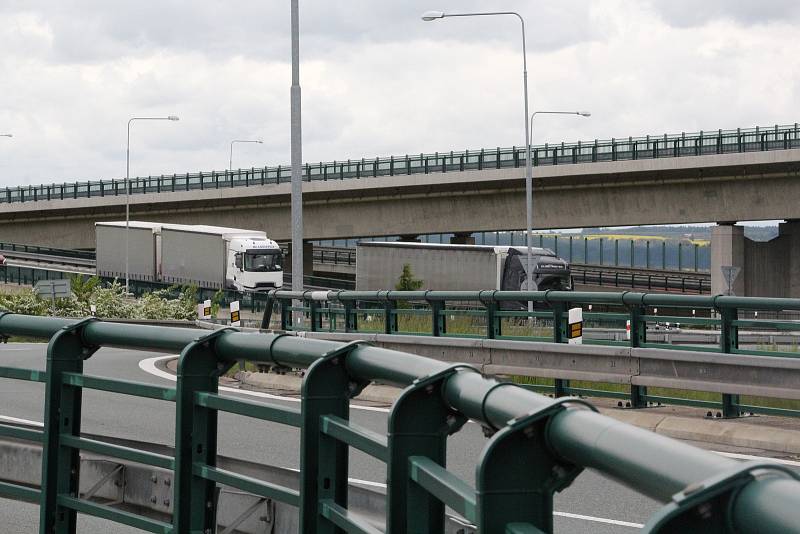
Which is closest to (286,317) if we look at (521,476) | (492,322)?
(492,322)

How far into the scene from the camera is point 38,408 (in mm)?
10711

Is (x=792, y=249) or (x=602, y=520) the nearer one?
(x=602, y=520)

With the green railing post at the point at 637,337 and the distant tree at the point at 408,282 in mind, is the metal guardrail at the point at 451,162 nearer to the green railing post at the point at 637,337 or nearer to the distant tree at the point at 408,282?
the distant tree at the point at 408,282

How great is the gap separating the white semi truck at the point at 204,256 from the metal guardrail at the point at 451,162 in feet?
21.8

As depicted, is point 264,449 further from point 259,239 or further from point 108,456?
point 259,239

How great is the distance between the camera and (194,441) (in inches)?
197

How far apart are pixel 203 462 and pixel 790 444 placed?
8.42 m

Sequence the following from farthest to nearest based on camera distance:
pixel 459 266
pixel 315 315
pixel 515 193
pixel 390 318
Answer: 1. pixel 515 193
2. pixel 459 266
3. pixel 315 315
4. pixel 390 318

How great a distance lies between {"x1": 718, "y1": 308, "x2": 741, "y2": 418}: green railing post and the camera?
45.7ft

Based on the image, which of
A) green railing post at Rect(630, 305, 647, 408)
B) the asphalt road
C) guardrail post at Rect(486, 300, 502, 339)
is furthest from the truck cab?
the asphalt road

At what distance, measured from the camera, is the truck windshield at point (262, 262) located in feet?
187

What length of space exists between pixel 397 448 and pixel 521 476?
833 millimetres

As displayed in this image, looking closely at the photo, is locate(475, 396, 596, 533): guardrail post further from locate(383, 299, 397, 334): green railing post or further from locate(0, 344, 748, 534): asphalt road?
locate(383, 299, 397, 334): green railing post

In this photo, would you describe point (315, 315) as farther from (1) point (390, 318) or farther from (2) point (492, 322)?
(2) point (492, 322)
